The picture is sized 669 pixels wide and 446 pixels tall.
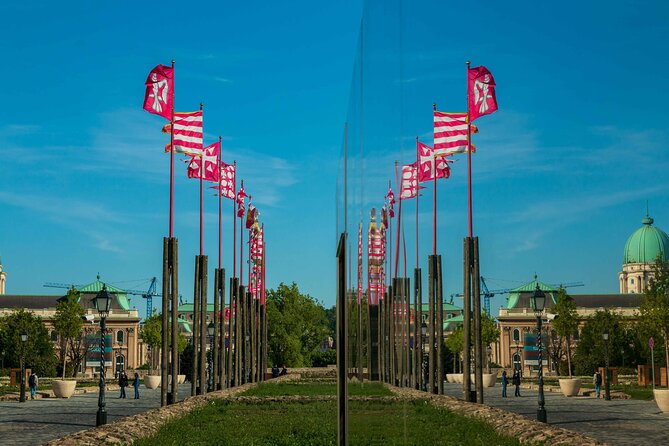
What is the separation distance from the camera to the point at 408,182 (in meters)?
3.97

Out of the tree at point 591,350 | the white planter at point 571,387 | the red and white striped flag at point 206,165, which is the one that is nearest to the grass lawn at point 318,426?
the red and white striped flag at point 206,165

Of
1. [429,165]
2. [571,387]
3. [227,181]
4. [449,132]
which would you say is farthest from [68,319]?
[449,132]

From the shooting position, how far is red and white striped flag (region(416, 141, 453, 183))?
3646mm

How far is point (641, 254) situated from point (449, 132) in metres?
1.20

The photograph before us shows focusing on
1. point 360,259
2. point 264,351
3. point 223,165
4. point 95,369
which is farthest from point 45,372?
point 360,259

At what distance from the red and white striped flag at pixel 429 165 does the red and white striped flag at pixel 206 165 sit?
34.5m

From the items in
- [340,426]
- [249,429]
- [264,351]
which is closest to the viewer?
[340,426]

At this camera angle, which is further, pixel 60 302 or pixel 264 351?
pixel 60 302

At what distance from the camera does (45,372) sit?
10156 centimetres

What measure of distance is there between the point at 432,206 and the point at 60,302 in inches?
3853

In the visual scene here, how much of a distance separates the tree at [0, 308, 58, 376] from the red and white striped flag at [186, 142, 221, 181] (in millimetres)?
58845

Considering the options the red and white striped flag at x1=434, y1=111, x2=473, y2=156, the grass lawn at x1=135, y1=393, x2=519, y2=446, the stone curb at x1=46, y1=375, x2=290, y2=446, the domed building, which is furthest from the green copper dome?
the stone curb at x1=46, y1=375, x2=290, y2=446

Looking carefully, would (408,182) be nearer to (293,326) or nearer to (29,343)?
(29,343)

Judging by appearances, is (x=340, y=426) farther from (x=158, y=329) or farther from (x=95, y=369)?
(x=95, y=369)
